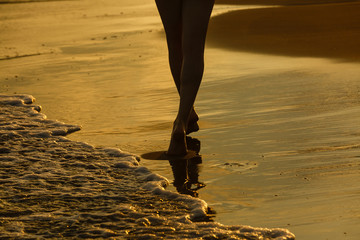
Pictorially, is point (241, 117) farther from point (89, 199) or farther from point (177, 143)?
point (89, 199)

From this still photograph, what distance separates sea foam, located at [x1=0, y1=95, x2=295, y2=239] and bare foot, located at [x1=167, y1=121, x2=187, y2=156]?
234mm

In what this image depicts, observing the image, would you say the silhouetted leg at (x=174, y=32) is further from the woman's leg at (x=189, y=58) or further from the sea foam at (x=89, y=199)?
the sea foam at (x=89, y=199)

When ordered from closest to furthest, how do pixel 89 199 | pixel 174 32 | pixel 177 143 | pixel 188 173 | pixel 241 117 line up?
pixel 89 199 → pixel 188 173 → pixel 177 143 → pixel 174 32 → pixel 241 117

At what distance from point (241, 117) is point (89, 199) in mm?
1872

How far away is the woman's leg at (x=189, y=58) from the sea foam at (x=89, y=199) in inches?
12.1

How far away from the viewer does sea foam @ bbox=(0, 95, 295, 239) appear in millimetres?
3357

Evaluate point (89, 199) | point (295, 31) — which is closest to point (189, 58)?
point (89, 199)

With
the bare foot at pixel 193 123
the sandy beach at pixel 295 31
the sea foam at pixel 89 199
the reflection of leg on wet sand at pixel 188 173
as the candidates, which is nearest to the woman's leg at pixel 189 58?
the reflection of leg on wet sand at pixel 188 173

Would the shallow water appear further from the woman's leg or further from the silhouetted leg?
the silhouetted leg

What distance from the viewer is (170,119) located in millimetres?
5602

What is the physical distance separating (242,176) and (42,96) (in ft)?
10.7

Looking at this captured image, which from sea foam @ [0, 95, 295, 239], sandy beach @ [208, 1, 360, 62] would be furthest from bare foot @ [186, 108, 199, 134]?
sandy beach @ [208, 1, 360, 62]

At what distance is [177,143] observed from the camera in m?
4.54

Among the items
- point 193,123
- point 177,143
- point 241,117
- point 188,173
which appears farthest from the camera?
point 241,117
